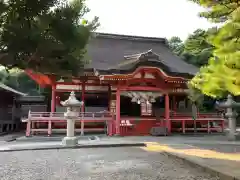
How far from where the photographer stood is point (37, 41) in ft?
13.0

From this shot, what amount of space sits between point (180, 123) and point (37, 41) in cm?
1268

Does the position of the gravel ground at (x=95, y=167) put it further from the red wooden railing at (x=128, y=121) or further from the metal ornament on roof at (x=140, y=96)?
the metal ornament on roof at (x=140, y=96)

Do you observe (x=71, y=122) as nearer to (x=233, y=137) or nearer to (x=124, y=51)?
(x=233, y=137)

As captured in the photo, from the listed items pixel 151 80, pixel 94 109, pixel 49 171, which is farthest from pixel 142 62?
pixel 49 171

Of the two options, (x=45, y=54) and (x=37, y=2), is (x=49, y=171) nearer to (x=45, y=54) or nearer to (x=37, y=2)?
(x=45, y=54)

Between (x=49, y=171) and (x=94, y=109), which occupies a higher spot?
(x=94, y=109)

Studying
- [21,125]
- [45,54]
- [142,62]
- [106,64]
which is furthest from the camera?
[21,125]

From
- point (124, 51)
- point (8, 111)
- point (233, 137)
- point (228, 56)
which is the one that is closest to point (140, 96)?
point (124, 51)

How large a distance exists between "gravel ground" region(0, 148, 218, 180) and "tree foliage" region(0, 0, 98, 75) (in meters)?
2.25

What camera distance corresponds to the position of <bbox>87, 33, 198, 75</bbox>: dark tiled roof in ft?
49.5

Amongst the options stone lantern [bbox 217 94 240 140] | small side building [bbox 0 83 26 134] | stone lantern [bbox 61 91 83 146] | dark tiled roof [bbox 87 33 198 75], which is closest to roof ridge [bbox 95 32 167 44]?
dark tiled roof [bbox 87 33 198 75]

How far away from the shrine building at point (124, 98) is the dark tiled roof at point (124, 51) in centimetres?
7

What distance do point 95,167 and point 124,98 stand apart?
10235mm

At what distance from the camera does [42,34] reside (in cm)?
405
